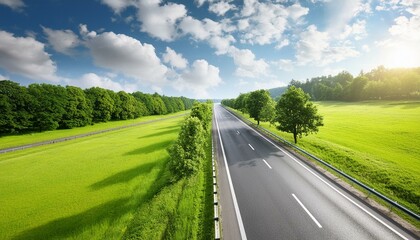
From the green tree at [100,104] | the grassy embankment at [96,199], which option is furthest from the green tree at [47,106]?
the grassy embankment at [96,199]

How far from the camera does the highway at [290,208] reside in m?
10.1

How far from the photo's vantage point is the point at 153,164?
22.9 meters

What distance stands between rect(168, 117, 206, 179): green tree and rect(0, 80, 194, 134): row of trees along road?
5302 cm

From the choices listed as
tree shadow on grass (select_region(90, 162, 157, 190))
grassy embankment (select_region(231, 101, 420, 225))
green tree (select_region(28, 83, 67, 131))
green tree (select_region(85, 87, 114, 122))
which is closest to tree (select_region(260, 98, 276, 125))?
grassy embankment (select_region(231, 101, 420, 225))

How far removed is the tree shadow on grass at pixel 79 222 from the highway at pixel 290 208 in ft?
24.0

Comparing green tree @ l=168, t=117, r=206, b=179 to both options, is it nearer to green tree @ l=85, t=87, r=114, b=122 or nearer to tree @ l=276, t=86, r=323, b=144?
tree @ l=276, t=86, r=323, b=144

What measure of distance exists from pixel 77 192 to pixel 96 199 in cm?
300

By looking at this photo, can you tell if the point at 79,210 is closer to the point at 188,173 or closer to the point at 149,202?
the point at 149,202

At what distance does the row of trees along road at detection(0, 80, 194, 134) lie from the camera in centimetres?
4753

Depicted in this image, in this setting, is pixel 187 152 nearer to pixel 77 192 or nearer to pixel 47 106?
pixel 77 192

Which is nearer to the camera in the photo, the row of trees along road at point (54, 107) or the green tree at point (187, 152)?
the green tree at point (187, 152)

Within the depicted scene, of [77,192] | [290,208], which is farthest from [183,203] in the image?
[77,192]

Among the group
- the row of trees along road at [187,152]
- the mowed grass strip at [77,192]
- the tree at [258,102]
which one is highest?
the tree at [258,102]

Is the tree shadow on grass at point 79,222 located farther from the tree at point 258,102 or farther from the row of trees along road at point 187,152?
the tree at point 258,102
